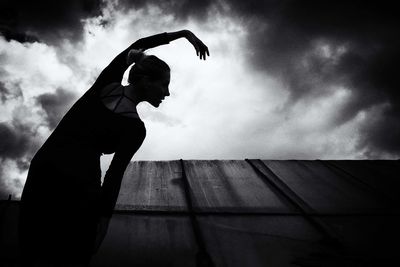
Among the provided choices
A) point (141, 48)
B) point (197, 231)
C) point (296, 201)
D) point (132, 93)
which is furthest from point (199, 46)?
point (296, 201)

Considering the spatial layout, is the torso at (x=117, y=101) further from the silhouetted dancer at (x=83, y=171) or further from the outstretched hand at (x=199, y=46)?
the outstretched hand at (x=199, y=46)

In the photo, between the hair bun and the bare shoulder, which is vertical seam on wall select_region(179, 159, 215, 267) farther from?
the hair bun

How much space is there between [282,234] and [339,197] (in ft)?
5.03

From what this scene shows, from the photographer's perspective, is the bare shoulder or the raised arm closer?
the bare shoulder

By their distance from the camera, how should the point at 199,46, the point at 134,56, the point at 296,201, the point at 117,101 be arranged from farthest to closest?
1. the point at 296,201
2. the point at 199,46
3. the point at 134,56
4. the point at 117,101

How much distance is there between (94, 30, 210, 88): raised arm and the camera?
5.03 ft

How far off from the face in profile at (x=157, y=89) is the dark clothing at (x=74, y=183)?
9.4 inches

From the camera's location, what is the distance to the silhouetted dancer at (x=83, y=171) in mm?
1016

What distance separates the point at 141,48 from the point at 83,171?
0.95 metres

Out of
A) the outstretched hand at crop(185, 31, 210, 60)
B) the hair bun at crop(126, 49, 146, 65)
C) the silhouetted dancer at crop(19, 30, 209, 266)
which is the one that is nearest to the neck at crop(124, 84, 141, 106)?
the silhouetted dancer at crop(19, 30, 209, 266)

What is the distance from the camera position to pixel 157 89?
4.78 ft

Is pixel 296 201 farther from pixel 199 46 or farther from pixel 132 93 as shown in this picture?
pixel 132 93

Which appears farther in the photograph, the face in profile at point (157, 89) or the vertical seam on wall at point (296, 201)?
the vertical seam on wall at point (296, 201)

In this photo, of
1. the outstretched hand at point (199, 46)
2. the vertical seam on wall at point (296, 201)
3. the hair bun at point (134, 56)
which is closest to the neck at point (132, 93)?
the hair bun at point (134, 56)
